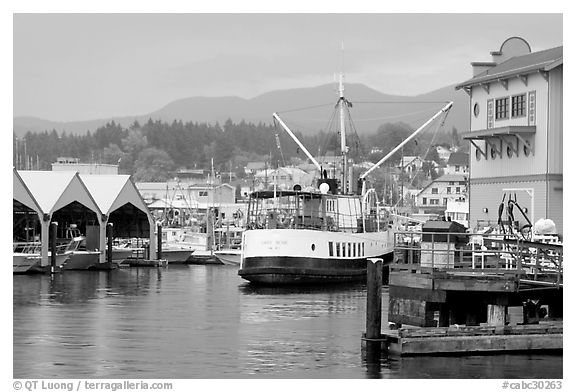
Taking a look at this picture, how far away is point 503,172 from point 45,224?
28988 millimetres

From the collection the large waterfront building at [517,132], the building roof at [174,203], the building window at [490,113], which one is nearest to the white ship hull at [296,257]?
the large waterfront building at [517,132]

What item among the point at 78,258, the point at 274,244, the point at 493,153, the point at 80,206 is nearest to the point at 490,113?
the point at 493,153

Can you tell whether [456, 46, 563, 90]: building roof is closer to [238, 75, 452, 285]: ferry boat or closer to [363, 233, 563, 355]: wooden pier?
[238, 75, 452, 285]: ferry boat

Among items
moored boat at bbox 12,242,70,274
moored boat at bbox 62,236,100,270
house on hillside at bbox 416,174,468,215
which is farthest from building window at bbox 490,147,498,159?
house on hillside at bbox 416,174,468,215

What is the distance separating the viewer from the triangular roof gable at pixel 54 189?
78812 mm

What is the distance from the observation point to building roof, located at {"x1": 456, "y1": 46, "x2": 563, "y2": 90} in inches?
2259

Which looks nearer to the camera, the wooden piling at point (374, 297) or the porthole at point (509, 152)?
the wooden piling at point (374, 297)

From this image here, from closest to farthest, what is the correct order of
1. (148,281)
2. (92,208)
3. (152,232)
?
(148,281), (92,208), (152,232)

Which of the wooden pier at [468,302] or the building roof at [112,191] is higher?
the building roof at [112,191]

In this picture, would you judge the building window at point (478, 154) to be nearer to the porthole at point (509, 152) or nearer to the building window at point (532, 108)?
the porthole at point (509, 152)

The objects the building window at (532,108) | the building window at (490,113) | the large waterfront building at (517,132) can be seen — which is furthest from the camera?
the building window at (490,113)
